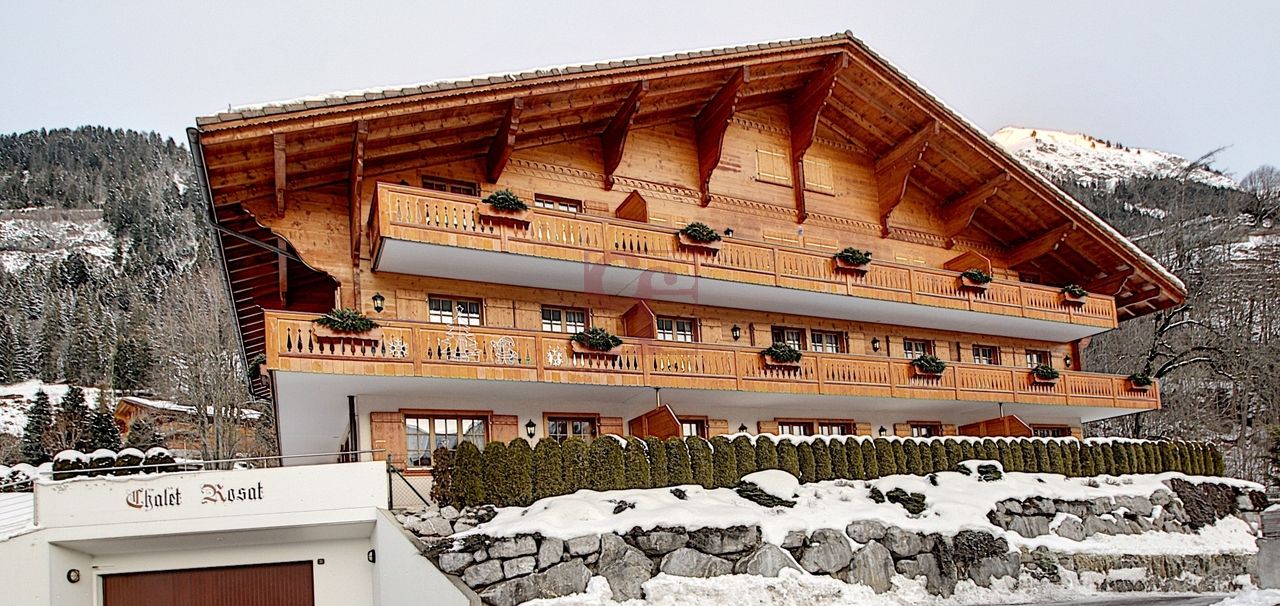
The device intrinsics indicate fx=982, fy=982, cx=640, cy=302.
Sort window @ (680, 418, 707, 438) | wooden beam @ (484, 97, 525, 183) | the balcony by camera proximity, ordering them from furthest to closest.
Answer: window @ (680, 418, 707, 438)
wooden beam @ (484, 97, 525, 183)
the balcony

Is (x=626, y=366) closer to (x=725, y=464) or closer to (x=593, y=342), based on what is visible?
(x=593, y=342)

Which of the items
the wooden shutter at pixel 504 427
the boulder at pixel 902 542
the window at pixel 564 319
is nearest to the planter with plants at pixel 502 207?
the window at pixel 564 319

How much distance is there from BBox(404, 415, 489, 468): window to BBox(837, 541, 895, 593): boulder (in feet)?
24.1

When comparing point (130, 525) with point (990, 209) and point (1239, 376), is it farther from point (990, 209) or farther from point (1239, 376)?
point (1239, 376)

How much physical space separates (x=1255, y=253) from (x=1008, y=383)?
1019 inches

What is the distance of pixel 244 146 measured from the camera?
54.6ft

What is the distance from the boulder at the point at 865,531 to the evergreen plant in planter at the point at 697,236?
6.95 m

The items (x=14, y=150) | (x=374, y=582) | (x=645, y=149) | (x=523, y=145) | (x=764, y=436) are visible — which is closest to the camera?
(x=374, y=582)

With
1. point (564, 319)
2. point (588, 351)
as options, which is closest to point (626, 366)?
point (588, 351)

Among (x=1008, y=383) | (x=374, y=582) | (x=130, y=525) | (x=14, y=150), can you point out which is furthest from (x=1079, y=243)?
(x=14, y=150)

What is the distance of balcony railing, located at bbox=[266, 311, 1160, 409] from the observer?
16312 millimetres

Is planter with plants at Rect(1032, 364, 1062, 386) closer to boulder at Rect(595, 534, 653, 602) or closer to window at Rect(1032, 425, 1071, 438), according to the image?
window at Rect(1032, 425, 1071, 438)

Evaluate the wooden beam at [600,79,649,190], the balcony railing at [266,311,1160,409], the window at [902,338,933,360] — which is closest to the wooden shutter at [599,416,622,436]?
the balcony railing at [266,311,1160,409]

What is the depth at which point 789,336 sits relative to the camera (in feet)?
78.0
